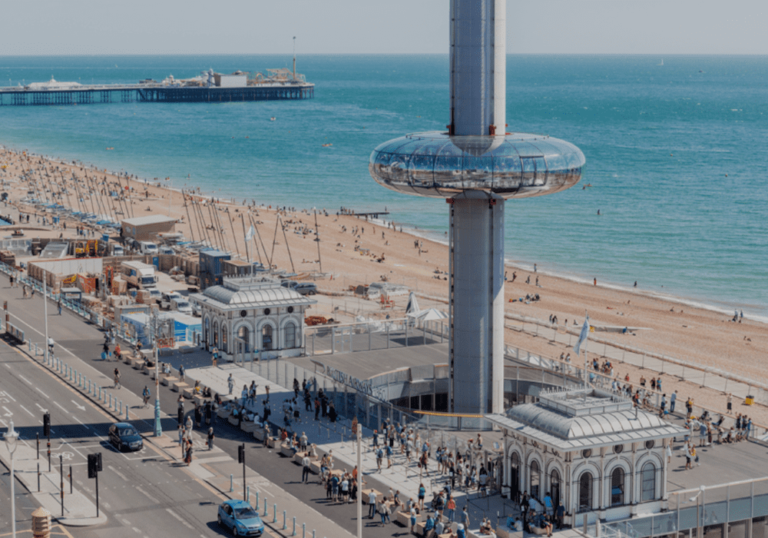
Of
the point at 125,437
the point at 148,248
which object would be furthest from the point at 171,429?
the point at 148,248

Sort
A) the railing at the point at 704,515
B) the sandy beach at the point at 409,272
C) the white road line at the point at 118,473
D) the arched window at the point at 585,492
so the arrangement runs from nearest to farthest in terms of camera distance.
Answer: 1. the railing at the point at 704,515
2. the arched window at the point at 585,492
3. the white road line at the point at 118,473
4. the sandy beach at the point at 409,272

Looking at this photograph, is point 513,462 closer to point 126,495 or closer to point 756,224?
point 126,495

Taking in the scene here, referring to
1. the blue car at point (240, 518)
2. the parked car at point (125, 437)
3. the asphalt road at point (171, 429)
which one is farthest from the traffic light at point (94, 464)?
the parked car at point (125, 437)

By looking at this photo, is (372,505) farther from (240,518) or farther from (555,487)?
(555,487)

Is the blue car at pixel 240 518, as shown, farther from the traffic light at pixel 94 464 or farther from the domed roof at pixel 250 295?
the domed roof at pixel 250 295

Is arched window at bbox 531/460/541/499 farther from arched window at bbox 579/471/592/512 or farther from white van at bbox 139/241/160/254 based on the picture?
white van at bbox 139/241/160/254

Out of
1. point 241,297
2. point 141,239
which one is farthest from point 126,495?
point 141,239
